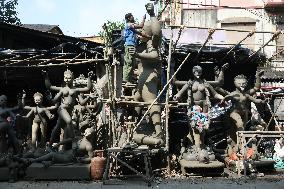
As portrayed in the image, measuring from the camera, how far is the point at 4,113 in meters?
9.95

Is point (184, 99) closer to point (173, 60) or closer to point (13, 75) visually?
point (173, 60)

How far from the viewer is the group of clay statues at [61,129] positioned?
9531 mm

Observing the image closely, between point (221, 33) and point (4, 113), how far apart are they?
9.47m

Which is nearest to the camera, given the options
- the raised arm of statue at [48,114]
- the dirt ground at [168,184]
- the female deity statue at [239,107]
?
the dirt ground at [168,184]

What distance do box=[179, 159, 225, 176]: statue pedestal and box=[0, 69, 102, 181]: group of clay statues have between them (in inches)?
94.2

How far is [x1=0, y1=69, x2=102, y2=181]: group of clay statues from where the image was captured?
953 centimetres

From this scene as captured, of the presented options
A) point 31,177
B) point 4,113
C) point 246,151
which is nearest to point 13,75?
point 4,113

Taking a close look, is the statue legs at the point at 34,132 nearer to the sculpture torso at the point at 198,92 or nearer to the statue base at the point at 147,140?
the statue base at the point at 147,140

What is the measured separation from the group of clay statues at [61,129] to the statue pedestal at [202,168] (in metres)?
2.39

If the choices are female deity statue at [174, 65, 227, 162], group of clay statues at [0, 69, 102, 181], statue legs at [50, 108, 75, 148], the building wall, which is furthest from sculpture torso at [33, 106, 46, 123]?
the building wall

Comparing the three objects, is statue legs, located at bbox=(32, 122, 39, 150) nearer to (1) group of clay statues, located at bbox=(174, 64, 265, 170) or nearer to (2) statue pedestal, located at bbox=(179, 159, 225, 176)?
(1) group of clay statues, located at bbox=(174, 64, 265, 170)

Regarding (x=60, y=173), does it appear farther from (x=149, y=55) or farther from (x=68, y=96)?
(x=149, y=55)

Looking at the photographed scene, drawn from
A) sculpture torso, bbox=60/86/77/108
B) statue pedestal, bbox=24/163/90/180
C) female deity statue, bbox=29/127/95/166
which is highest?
sculpture torso, bbox=60/86/77/108

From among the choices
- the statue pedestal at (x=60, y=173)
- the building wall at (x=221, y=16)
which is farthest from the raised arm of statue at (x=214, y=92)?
the building wall at (x=221, y=16)
